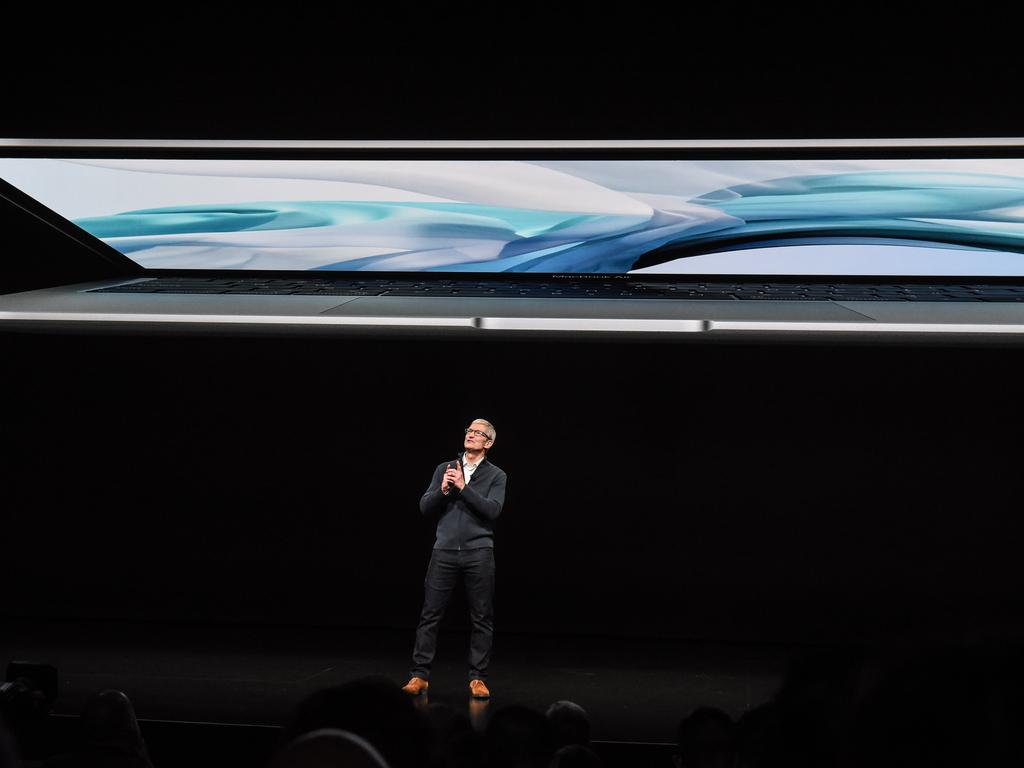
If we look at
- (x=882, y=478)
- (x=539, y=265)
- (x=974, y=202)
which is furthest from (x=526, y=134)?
(x=882, y=478)

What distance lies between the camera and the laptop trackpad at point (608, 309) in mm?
4230

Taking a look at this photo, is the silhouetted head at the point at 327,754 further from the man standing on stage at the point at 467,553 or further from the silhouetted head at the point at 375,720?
the man standing on stage at the point at 467,553

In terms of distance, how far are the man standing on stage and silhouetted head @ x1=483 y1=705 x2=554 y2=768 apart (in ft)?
9.20

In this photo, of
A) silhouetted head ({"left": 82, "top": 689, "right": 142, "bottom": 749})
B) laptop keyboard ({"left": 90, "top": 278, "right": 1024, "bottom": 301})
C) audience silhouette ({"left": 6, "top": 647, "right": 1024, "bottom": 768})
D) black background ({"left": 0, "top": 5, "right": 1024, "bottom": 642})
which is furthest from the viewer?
black background ({"left": 0, "top": 5, "right": 1024, "bottom": 642})

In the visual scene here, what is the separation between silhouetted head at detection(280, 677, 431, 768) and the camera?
1.10 metres

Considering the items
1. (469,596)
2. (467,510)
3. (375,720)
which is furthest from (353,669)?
(375,720)

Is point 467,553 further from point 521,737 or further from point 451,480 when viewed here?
point 521,737

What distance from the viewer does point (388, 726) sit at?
3.62 feet

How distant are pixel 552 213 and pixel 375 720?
387 cm

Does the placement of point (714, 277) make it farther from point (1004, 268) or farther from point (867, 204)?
point (1004, 268)

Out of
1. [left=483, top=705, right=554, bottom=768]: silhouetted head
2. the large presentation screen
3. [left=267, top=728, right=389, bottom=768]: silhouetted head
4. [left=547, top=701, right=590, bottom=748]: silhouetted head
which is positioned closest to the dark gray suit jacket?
the large presentation screen

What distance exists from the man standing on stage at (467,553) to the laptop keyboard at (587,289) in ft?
2.32

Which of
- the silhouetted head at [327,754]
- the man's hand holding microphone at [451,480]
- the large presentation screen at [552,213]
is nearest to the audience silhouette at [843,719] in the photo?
the silhouetted head at [327,754]

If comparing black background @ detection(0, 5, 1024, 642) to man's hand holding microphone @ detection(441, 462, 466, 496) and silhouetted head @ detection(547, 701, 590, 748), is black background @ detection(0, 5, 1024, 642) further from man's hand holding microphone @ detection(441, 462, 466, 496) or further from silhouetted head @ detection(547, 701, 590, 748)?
silhouetted head @ detection(547, 701, 590, 748)
